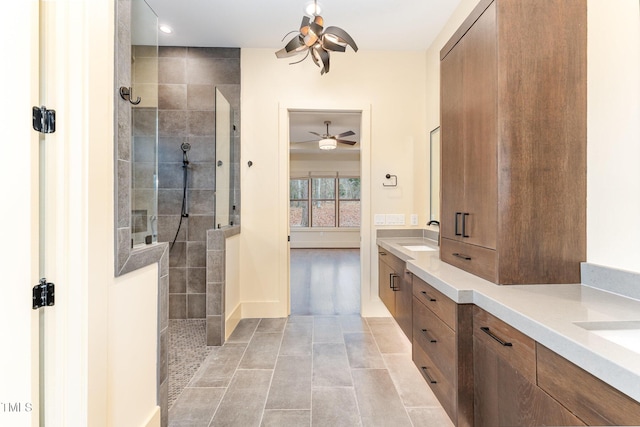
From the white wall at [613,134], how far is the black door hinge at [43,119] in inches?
92.8

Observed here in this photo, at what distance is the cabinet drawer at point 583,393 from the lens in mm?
688

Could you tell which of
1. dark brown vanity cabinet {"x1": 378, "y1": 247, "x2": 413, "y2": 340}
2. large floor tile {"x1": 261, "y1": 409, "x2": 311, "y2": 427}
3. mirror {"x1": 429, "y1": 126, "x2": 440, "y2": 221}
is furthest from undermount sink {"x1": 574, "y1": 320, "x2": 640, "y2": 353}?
mirror {"x1": 429, "y1": 126, "x2": 440, "y2": 221}

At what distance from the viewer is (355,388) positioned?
2076 mm

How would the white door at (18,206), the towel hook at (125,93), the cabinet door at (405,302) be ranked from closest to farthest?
the white door at (18,206), the towel hook at (125,93), the cabinet door at (405,302)

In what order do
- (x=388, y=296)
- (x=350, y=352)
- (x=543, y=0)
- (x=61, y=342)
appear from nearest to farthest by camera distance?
1. (x=61, y=342)
2. (x=543, y=0)
3. (x=350, y=352)
4. (x=388, y=296)

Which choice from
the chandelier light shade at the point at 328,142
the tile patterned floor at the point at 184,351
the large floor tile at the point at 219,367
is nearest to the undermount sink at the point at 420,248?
the large floor tile at the point at 219,367

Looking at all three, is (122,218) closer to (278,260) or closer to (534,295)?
(534,295)

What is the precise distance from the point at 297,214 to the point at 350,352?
666 cm

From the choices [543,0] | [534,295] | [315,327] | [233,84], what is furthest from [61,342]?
[233,84]

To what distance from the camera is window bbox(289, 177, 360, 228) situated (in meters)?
8.93

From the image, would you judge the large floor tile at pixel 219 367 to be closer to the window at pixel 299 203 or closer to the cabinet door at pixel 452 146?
the cabinet door at pixel 452 146

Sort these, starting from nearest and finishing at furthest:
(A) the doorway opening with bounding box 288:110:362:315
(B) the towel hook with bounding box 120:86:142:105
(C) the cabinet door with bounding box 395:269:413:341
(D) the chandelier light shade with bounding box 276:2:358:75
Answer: (B) the towel hook with bounding box 120:86:142:105 → (C) the cabinet door with bounding box 395:269:413:341 → (D) the chandelier light shade with bounding box 276:2:358:75 → (A) the doorway opening with bounding box 288:110:362:315

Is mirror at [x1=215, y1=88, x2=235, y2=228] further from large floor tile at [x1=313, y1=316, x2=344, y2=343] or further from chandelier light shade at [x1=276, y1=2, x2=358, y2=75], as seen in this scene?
large floor tile at [x1=313, y1=316, x2=344, y2=343]

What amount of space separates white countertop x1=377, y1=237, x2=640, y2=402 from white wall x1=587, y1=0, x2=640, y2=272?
239mm
